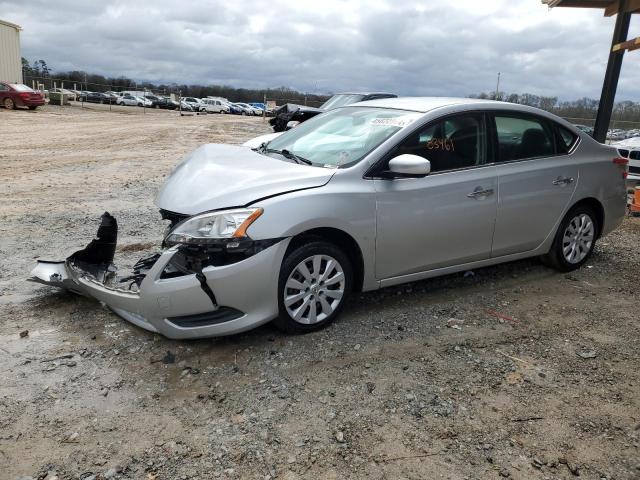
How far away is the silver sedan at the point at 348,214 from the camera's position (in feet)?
11.6

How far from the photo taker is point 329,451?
2.79m

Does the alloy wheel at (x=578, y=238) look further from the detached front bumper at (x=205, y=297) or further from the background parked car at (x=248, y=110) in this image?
the background parked car at (x=248, y=110)

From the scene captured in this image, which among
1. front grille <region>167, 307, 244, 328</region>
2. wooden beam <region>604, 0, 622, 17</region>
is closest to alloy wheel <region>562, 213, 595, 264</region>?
front grille <region>167, 307, 244, 328</region>

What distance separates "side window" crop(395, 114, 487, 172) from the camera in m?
4.30

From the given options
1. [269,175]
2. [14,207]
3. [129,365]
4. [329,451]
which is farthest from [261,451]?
[14,207]

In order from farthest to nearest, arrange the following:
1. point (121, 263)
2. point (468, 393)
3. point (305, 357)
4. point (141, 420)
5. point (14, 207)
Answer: point (14, 207) → point (121, 263) → point (305, 357) → point (468, 393) → point (141, 420)

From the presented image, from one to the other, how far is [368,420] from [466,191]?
2177 mm

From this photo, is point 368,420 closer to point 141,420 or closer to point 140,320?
point 141,420

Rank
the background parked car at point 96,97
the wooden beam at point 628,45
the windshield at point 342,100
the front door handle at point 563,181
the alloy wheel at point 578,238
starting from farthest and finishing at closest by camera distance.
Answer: the background parked car at point 96,97 → the windshield at point 342,100 → the wooden beam at point 628,45 → the alloy wheel at point 578,238 → the front door handle at point 563,181

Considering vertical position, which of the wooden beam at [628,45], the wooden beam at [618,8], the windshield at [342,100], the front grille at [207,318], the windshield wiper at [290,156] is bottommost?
the front grille at [207,318]

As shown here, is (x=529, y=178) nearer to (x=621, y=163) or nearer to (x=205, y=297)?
(x=621, y=163)

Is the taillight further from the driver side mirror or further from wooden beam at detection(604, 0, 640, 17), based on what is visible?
wooden beam at detection(604, 0, 640, 17)

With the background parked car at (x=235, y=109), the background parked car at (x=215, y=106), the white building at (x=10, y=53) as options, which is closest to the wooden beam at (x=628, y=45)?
the white building at (x=10, y=53)

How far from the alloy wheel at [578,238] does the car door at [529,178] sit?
0.97ft
